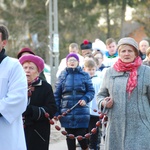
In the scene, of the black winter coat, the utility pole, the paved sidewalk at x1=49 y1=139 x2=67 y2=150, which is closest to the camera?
the black winter coat

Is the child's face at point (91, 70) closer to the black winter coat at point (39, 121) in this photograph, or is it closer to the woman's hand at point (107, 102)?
the black winter coat at point (39, 121)

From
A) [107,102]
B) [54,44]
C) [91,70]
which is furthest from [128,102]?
[54,44]

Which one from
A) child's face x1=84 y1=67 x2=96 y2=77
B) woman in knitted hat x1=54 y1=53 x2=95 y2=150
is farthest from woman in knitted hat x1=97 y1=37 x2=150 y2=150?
child's face x1=84 y1=67 x2=96 y2=77

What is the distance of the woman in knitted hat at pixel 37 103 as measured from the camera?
624cm

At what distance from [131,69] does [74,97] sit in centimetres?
265

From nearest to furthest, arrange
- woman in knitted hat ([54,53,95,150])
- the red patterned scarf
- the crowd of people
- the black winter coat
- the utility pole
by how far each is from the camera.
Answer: the crowd of people
the red patterned scarf
the black winter coat
woman in knitted hat ([54,53,95,150])
the utility pole

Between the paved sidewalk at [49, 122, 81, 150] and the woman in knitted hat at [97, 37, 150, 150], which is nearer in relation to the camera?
the woman in knitted hat at [97, 37, 150, 150]

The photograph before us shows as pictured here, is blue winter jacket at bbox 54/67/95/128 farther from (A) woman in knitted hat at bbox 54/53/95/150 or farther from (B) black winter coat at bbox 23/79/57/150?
(B) black winter coat at bbox 23/79/57/150

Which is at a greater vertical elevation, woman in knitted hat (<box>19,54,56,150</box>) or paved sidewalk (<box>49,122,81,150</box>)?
woman in knitted hat (<box>19,54,56,150</box>)

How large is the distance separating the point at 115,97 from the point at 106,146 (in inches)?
22.9

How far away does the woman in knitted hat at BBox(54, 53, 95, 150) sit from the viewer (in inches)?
331

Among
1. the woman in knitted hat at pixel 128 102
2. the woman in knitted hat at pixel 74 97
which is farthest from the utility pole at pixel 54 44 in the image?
the woman in knitted hat at pixel 128 102

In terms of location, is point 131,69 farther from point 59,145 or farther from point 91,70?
point 59,145

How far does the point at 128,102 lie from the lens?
585 cm
